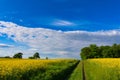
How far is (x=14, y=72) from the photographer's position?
18.9 m

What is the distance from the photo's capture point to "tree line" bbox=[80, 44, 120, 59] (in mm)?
133863

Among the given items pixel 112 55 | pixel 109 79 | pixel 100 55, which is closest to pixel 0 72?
pixel 109 79

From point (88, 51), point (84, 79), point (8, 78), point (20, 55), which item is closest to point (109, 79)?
point (84, 79)

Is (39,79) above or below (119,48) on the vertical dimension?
below

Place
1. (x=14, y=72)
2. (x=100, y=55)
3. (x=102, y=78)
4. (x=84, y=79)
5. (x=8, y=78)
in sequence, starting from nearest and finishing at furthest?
(x=8, y=78), (x=14, y=72), (x=102, y=78), (x=84, y=79), (x=100, y=55)

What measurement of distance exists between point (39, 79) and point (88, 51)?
151246 millimetres

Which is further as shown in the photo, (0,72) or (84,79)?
(84,79)

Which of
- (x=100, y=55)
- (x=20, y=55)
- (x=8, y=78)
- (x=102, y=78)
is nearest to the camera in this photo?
(x=8, y=78)

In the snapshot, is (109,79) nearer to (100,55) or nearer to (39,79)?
(39,79)

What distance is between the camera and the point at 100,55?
518 ft

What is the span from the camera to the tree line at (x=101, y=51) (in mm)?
133863

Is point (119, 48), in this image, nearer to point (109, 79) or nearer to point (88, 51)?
point (88, 51)

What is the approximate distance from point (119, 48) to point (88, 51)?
39.9m

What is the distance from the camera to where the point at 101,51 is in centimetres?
16162
